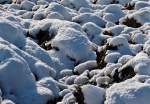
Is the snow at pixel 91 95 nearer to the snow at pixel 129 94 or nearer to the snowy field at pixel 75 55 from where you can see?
the snowy field at pixel 75 55

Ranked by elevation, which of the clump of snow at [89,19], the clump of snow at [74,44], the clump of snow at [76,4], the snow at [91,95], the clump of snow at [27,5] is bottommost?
the clump of snow at [76,4]

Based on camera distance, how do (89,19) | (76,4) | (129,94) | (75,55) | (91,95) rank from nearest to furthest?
(129,94)
(91,95)
(75,55)
(89,19)
(76,4)

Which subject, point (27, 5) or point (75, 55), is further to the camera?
point (27, 5)

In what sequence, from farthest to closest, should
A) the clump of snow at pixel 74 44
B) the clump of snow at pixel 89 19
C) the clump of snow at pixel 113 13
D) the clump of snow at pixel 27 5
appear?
1. the clump of snow at pixel 27 5
2. the clump of snow at pixel 113 13
3. the clump of snow at pixel 89 19
4. the clump of snow at pixel 74 44

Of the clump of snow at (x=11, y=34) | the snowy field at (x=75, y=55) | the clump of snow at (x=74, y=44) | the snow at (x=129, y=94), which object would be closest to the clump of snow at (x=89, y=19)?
the snowy field at (x=75, y=55)

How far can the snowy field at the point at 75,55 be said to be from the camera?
8.80m

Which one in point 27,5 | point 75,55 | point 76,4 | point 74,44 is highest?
point 74,44

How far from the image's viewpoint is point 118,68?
1028 centimetres

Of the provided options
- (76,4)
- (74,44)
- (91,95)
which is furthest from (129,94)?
(76,4)

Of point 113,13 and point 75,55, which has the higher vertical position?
point 75,55

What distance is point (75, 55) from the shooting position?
11.8m

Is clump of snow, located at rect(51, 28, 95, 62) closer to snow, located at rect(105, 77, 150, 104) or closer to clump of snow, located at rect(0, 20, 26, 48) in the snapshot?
clump of snow, located at rect(0, 20, 26, 48)

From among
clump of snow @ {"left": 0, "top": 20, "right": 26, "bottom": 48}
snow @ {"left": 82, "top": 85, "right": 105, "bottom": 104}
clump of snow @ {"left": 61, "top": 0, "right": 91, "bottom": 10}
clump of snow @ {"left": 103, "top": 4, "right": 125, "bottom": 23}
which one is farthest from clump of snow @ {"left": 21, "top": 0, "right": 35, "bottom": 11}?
snow @ {"left": 82, "top": 85, "right": 105, "bottom": 104}

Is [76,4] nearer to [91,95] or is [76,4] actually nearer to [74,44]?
[74,44]
